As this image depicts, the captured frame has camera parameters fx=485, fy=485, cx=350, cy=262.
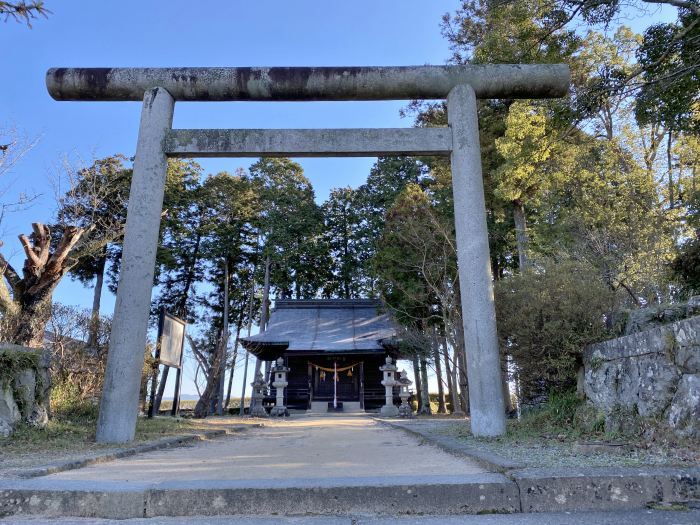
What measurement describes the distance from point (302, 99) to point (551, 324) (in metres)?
4.52

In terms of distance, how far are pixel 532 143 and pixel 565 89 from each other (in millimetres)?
1523

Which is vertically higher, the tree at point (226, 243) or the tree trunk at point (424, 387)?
the tree at point (226, 243)

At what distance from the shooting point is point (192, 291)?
27.3 metres

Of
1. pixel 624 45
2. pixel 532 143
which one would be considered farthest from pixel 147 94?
pixel 624 45

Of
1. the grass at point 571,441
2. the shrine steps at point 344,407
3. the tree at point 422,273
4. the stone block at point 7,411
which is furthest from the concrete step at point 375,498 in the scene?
the shrine steps at point 344,407

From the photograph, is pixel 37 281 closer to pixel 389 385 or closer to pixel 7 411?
pixel 7 411

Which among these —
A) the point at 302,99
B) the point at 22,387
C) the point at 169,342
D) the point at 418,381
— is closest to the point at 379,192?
the point at 418,381

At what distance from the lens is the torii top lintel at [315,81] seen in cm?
660

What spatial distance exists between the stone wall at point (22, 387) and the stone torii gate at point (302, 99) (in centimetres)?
150

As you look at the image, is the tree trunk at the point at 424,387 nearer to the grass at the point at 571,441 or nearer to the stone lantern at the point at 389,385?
the stone lantern at the point at 389,385

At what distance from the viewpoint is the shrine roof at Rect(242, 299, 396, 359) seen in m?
21.0

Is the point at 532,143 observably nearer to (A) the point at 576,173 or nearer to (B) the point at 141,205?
(A) the point at 576,173

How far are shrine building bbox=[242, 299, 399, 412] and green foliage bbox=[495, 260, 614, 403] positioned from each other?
13193 mm

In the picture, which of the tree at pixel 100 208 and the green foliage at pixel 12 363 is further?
Result: the tree at pixel 100 208
